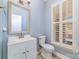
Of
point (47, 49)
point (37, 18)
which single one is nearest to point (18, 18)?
point (47, 49)

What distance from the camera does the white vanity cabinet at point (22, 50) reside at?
2139mm

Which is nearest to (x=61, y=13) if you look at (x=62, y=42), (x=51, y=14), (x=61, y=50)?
(x=51, y=14)

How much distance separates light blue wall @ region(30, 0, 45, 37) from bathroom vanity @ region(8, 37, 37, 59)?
1.65 meters

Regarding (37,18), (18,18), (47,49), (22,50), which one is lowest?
(47,49)

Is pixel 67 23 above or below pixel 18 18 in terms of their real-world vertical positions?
below

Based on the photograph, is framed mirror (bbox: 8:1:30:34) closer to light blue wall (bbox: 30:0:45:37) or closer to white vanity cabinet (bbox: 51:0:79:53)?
light blue wall (bbox: 30:0:45:37)

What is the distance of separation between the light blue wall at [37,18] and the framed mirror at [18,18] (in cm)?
65

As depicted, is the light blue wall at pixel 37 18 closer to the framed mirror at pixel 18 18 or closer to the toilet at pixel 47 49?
the toilet at pixel 47 49

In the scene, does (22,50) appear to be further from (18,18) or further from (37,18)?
(37,18)

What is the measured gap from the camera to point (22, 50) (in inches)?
98.0

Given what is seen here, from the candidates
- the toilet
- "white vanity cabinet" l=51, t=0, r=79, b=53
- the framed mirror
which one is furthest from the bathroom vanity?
"white vanity cabinet" l=51, t=0, r=79, b=53

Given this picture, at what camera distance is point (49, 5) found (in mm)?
4594

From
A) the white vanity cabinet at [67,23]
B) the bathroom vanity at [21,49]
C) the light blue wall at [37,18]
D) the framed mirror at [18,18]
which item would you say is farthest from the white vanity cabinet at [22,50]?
the light blue wall at [37,18]

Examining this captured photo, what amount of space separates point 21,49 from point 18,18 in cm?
115
